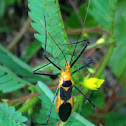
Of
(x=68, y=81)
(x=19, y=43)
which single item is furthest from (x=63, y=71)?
(x=19, y=43)

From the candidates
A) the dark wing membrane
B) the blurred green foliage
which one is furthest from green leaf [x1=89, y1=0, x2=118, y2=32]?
the dark wing membrane

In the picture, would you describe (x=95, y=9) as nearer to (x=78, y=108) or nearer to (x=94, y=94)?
(x=94, y=94)

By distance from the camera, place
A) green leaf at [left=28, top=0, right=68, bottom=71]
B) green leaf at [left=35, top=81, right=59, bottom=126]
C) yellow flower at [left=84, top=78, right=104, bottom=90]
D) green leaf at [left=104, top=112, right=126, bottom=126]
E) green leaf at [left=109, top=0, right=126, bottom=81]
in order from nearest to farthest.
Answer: green leaf at [left=28, top=0, right=68, bottom=71] → yellow flower at [left=84, top=78, right=104, bottom=90] → green leaf at [left=35, top=81, right=59, bottom=126] → green leaf at [left=104, top=112, right=126, bottom=126] → green leaf at [left=109, top=0, right=126, bottom=81]

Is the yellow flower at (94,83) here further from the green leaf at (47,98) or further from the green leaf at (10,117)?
the green leaf at (10,117)

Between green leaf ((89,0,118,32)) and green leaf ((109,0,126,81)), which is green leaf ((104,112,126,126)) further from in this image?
green leaf ((89,0,118,32))

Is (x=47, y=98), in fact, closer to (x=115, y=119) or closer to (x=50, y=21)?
(x=50, y=21)

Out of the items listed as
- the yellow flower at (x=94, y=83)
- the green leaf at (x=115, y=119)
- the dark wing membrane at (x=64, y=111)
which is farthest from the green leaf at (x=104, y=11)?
the green leaf at (x=115, y=119)
